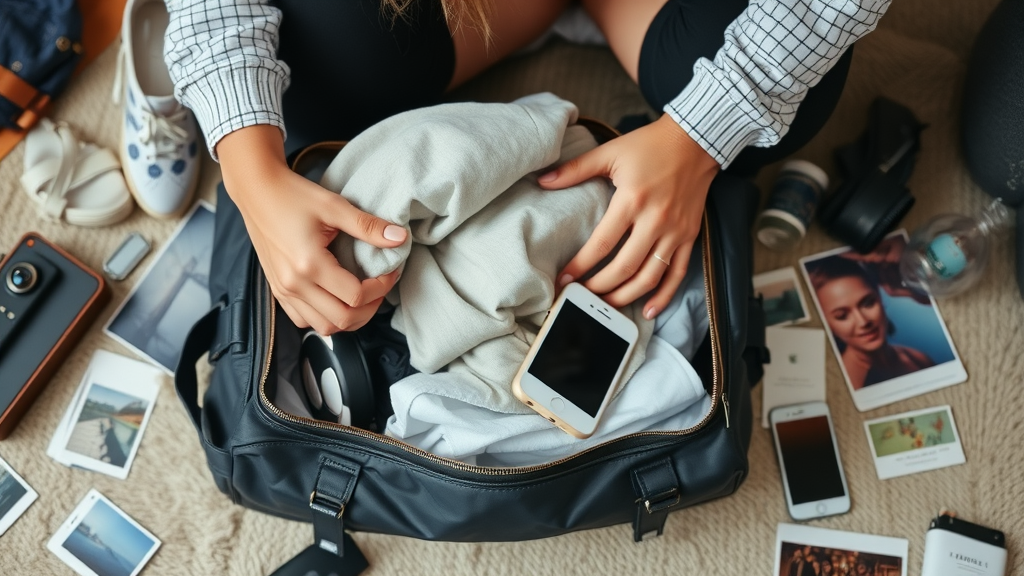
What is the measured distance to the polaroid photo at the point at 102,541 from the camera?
1024 millimetres

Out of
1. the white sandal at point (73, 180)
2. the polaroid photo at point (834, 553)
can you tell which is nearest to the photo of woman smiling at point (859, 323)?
the polaroid photo at point (834, 553)

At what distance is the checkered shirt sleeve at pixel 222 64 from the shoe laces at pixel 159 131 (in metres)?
0.23

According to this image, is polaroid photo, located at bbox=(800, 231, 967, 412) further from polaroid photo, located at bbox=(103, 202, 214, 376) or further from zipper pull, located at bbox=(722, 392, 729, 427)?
polaroid photo, located at bbox=(103, 202, 214, 376)

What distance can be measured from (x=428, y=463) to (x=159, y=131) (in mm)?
652

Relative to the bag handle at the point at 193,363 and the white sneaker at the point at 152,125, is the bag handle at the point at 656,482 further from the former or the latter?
the white sneaker at the point at 152,125

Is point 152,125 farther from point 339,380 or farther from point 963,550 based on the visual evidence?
point 963,550

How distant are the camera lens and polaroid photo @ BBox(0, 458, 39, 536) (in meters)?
0.25

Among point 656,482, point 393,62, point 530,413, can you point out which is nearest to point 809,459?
point 656,482

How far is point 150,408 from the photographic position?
42.9 inches

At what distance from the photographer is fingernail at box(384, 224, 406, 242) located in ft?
2.49

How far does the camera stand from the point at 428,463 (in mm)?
799

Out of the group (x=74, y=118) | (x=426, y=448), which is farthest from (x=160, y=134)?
(x=426, y=448)

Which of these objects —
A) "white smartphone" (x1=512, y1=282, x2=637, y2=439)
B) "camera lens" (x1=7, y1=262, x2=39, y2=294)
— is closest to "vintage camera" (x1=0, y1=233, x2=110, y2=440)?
"camera lens" (x1=7, y1=262, x2=39, y2=294)

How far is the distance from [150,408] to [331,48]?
1.92 feet
